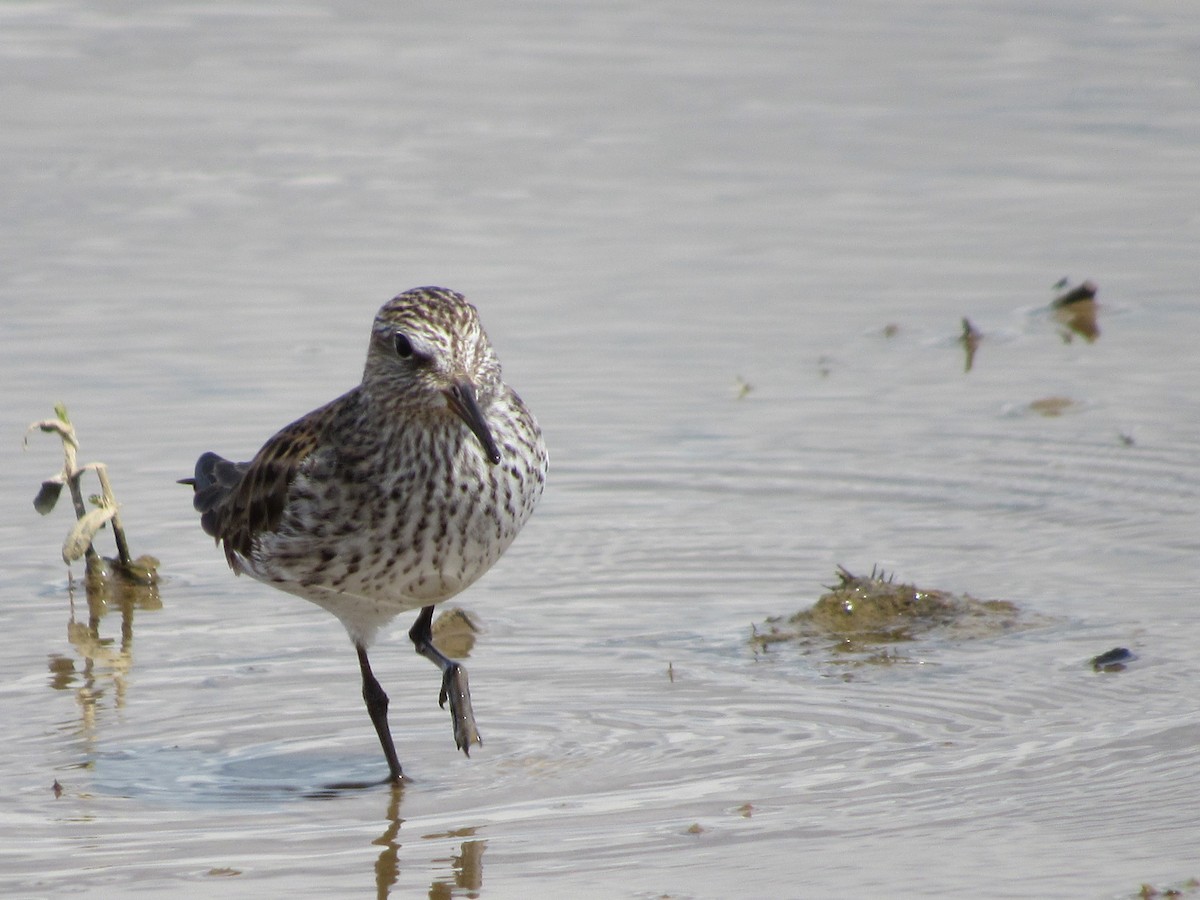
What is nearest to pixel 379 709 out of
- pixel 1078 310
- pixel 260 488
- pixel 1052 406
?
pixel 260 488

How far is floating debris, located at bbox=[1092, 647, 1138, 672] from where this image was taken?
7.09 meters

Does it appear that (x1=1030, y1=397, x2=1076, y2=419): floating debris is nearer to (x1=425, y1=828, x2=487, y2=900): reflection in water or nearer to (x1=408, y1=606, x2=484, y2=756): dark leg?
(x1=408, y1=606, x2=484, y2=756): dark leg

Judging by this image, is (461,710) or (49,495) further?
(49,495)

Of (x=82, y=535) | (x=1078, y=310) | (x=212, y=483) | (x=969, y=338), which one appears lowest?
(x=82, y=535)

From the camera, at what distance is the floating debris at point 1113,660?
709 cm

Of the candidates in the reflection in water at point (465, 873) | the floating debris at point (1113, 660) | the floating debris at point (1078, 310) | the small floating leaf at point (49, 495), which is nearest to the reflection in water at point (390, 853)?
the reflection in water at point (465, 873)

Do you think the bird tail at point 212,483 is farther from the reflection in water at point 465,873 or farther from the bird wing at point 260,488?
the reflection in water at point 465,873

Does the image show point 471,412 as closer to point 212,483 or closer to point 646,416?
point 212,483

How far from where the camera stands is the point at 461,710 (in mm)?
6504

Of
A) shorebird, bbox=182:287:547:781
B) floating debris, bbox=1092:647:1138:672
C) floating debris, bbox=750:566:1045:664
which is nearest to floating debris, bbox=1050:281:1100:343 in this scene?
floating debris, bbox=750:566:1045:664

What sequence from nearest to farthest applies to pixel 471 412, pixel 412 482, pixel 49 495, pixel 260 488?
pixel 471 412 < pixel 412 482 < pixel 260 488 < pixel 49 495

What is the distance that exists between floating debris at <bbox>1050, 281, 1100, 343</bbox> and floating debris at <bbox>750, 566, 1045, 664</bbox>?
3851 mm

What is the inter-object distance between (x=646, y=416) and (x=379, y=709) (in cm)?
359

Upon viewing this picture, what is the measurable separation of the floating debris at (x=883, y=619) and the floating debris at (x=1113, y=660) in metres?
0.47
